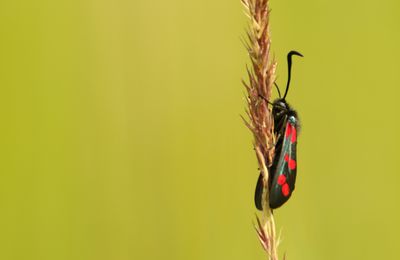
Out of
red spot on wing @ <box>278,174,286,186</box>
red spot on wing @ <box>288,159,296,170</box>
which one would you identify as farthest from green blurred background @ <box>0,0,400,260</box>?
red spot on wing @ <box>278,174,286,186</box>

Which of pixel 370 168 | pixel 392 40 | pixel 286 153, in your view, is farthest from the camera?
pixel 392 40

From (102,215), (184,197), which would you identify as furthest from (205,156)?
(102,215)

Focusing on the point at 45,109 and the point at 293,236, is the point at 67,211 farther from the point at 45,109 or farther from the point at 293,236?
the point at 293,236

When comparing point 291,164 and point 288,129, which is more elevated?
point 288,129

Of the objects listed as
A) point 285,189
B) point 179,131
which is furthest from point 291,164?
point 179,131

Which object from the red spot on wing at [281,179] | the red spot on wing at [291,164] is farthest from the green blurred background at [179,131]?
the red spot on wing at [281,179]

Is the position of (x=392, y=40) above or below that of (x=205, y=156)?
above

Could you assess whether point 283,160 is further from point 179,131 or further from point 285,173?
point 179,131
